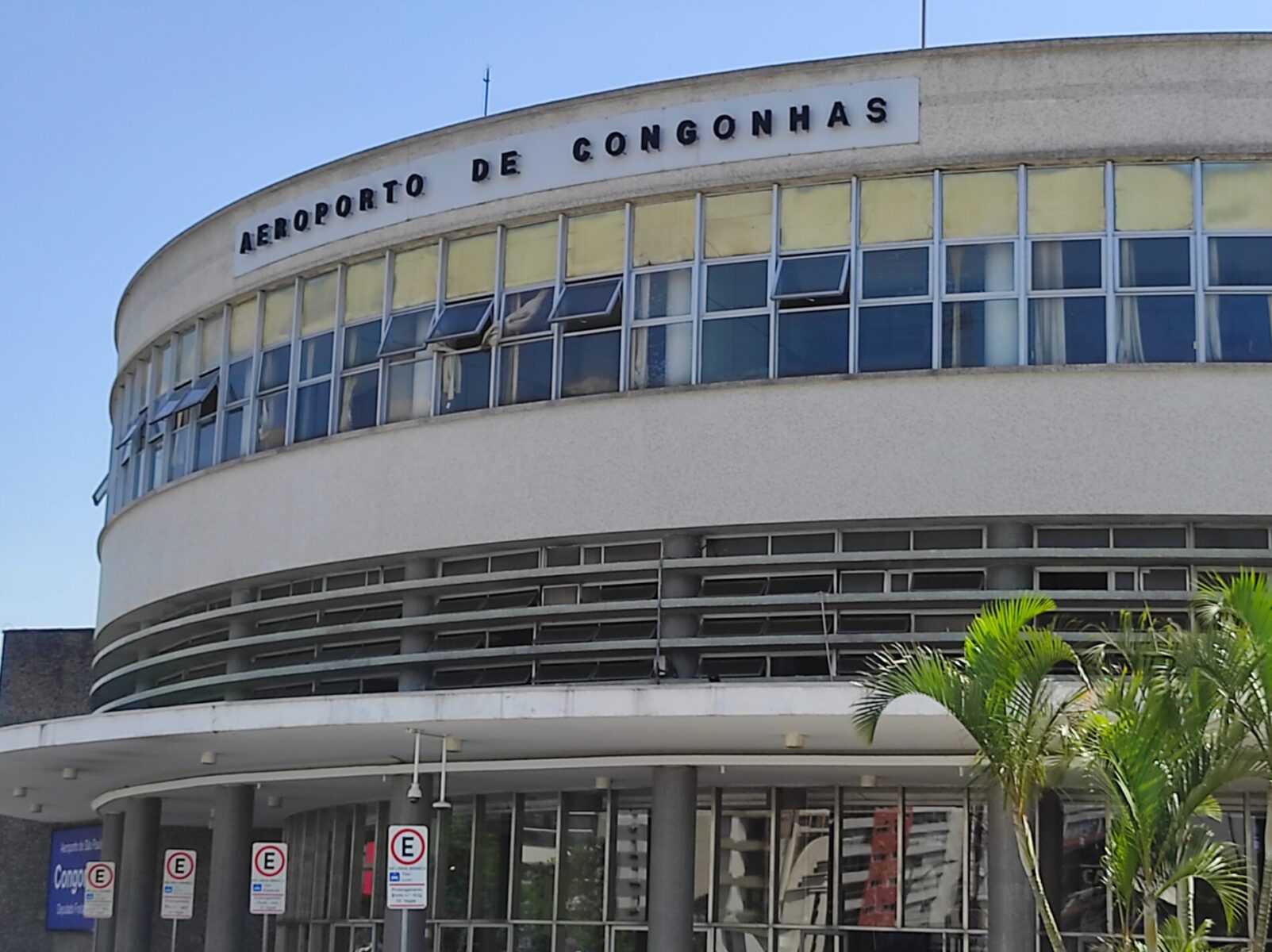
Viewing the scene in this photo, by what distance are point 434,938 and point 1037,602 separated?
1267cm

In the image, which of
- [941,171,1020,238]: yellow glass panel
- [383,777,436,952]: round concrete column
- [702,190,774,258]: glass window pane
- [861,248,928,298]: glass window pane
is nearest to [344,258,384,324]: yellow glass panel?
[702,190,774,258]: glass window pane

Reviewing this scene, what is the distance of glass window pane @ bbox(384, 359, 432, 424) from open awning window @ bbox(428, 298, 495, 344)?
41 centimetres

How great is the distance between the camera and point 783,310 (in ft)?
70.6

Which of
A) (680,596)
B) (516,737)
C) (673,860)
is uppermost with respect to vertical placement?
(680,596)

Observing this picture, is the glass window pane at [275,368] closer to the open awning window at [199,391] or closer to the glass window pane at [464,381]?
the open awning window at [199,391]

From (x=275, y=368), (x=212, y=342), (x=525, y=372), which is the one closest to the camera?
(x=525, y=372)

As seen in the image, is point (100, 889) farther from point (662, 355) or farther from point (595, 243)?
point (595, 243)

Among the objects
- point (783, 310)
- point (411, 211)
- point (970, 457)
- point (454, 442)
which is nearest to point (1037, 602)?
point (970, 457)

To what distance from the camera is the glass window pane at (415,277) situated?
2392 cm

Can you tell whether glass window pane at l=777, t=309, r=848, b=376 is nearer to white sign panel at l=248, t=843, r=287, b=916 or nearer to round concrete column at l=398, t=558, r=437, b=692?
round concrete column at l=398, t=558, r=437, b=692

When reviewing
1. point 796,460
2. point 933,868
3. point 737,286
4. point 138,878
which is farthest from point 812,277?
point 138,878

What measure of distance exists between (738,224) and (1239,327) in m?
5.48

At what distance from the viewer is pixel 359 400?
24219 millimetres

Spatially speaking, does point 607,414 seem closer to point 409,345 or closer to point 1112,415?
point 409,345
